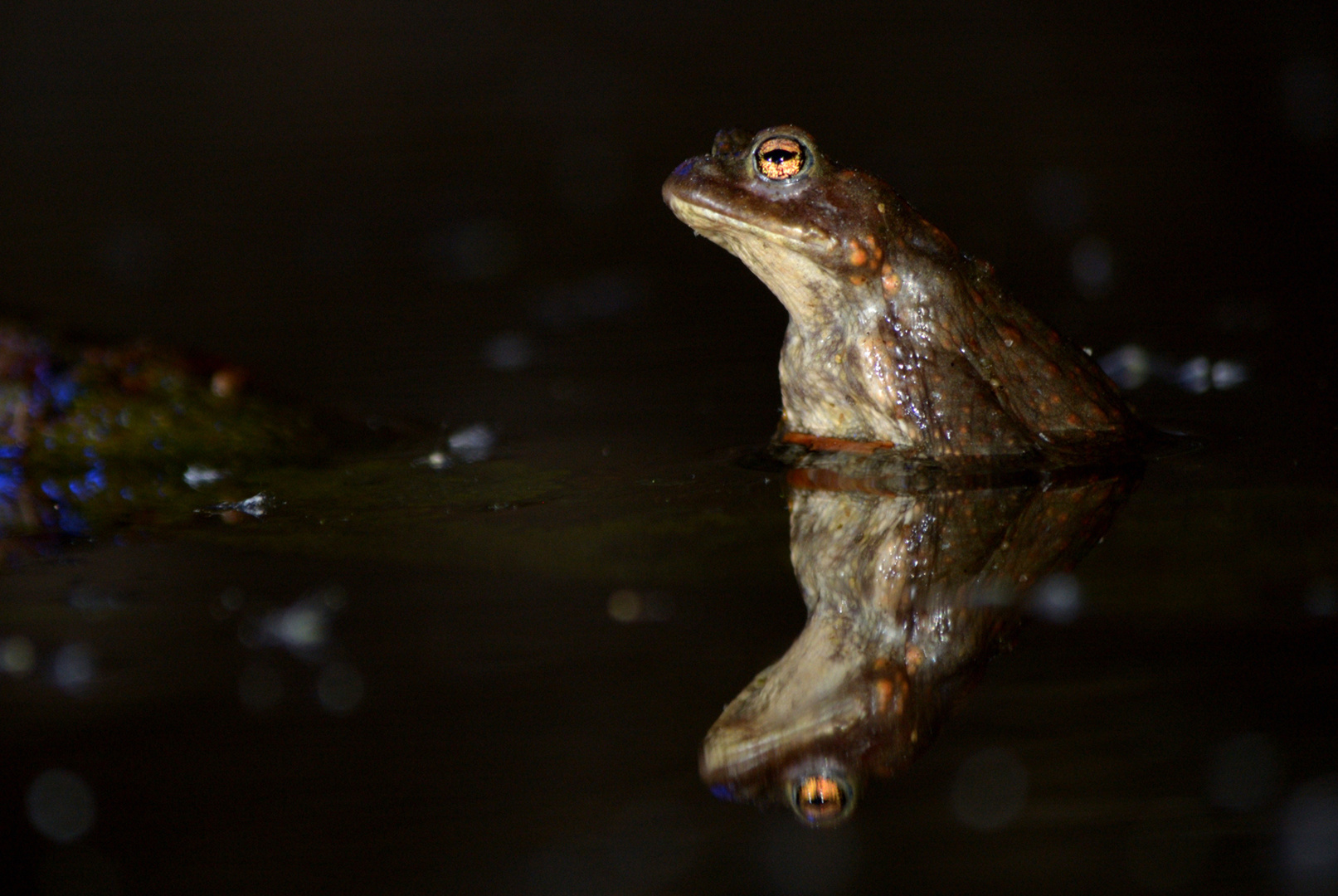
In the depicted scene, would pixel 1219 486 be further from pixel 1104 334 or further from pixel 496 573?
pixel 1104 334

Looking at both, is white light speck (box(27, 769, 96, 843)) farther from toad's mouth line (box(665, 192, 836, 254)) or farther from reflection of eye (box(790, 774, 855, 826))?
toad's mouth line (box(665, 192, 836, 254))

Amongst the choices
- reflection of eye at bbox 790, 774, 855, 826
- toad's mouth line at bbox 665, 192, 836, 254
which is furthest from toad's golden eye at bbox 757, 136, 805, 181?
reflection of eye at bbox 790, 774, 855, 826

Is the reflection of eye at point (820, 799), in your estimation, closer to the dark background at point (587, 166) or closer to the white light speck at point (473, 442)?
the white light speck at point (473, 442)

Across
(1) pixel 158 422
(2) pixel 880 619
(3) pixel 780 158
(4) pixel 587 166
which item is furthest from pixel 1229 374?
(4) pixel 587 166

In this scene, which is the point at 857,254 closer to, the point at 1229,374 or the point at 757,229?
the point at 757,229

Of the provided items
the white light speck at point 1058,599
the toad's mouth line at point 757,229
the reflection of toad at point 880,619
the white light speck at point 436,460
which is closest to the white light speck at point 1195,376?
the reflection of toad at point 880,619

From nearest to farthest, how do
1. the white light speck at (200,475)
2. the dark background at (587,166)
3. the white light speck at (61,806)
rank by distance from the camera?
the white light speck at (61,806) → the white light speck at (200,475) → the dark background at (587,166)

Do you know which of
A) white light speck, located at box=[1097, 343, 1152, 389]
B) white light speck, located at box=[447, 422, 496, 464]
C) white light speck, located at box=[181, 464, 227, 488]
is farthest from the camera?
white light speck, located at box=[1097, 343, 1152, 389]
